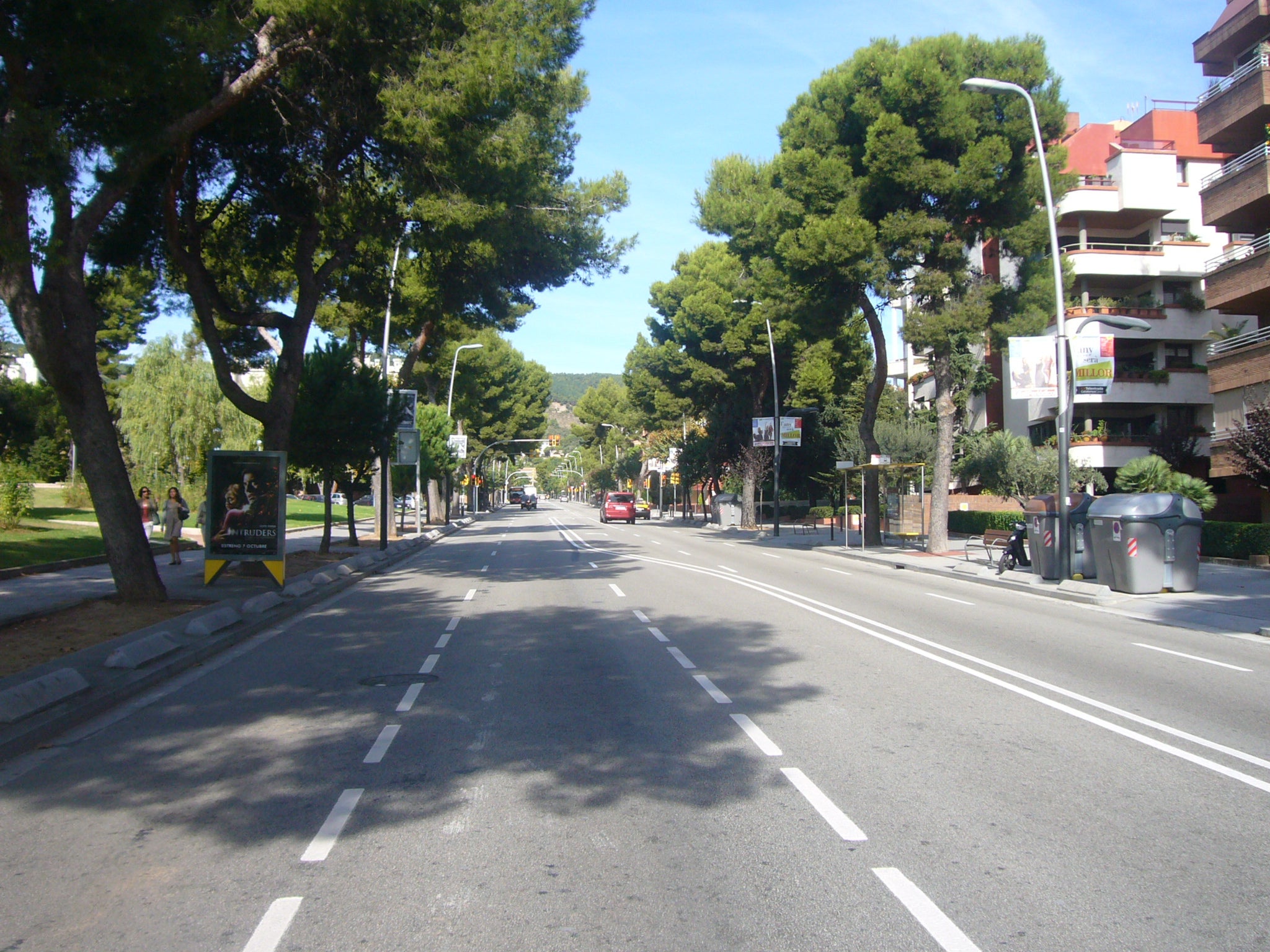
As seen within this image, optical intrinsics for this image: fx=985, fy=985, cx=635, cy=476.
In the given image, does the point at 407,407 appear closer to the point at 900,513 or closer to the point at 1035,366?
the point at 900,513

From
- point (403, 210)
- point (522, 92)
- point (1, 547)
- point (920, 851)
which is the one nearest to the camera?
point (920, 851)

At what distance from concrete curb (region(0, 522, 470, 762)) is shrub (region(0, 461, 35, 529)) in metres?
19.1

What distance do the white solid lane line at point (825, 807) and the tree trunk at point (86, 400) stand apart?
11119mm

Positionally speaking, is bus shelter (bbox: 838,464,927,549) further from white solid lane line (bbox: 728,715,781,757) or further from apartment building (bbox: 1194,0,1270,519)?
white solid lane line (bbox: 728,715,781,757)

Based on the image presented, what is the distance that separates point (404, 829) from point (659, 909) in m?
1.70

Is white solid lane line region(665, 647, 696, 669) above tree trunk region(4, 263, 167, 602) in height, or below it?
below

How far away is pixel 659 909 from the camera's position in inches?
168

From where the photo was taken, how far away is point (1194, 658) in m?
11.2

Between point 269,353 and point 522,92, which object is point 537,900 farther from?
point 269,353

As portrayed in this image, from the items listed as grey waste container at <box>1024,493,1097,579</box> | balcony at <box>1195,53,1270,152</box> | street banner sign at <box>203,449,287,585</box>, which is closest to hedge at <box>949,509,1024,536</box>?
grey waste container at <box>1024,493,1097,579</box>

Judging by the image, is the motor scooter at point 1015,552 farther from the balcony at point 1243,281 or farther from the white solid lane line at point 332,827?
the white solid lane line at point 332,827

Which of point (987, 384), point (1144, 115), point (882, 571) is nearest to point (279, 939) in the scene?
point (882, 571)

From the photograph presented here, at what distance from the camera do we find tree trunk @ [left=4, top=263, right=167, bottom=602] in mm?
13062

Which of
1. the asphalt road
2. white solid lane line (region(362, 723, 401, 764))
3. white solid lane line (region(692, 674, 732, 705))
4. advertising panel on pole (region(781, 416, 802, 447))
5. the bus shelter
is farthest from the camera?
advertising panel on pole (region(781, 416, 802, 447))
